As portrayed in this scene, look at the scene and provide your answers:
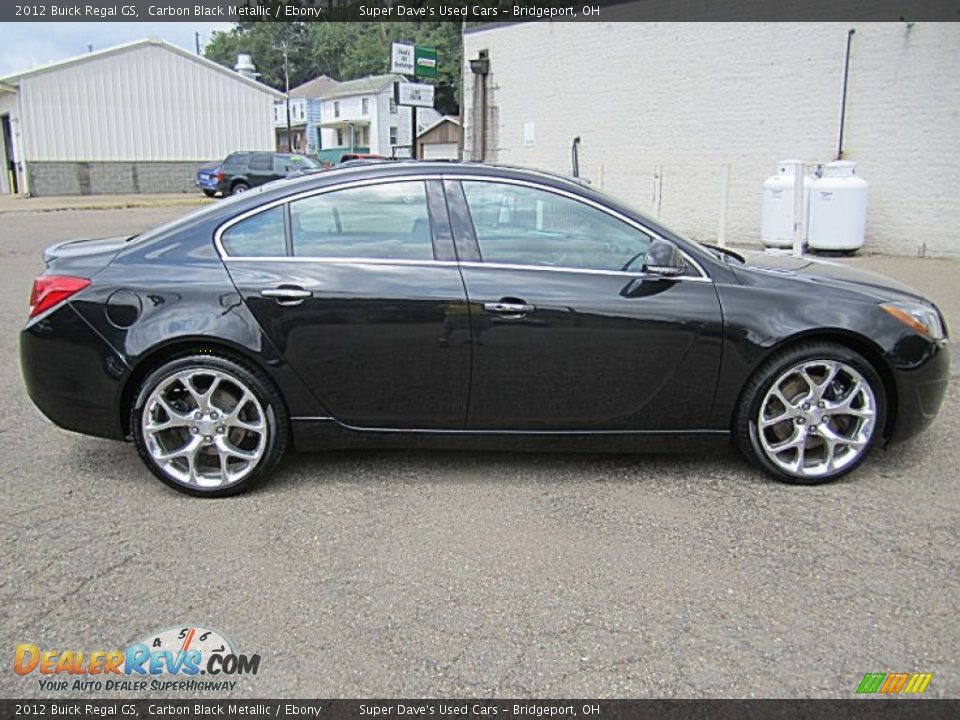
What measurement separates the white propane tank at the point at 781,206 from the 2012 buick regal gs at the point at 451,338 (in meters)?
9.36

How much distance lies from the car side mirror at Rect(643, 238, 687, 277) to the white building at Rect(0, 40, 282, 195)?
3235 centimetres

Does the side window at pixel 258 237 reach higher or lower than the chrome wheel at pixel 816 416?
higher

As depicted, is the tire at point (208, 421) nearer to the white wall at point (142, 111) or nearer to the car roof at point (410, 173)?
the car roof at point (410, 173)

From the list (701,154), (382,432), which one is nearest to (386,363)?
(382,432)

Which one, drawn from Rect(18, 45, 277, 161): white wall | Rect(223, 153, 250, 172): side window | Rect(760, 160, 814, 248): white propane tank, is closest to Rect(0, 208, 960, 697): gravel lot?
Rect(760, 160, 814, 248): white propane tank

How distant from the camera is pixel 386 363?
149 inches

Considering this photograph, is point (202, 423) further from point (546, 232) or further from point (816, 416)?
point (816, 416)

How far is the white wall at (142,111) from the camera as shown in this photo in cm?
3030

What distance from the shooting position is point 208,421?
3.77 meters

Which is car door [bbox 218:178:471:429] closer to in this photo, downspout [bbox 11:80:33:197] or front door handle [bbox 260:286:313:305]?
front door handle [bbox 260:286:313:305]

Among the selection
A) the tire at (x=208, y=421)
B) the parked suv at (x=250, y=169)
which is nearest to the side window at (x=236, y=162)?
the parked suv at (x=250, y=169)

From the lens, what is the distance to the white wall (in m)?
30.3

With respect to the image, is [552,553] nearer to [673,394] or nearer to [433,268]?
[673,394]
